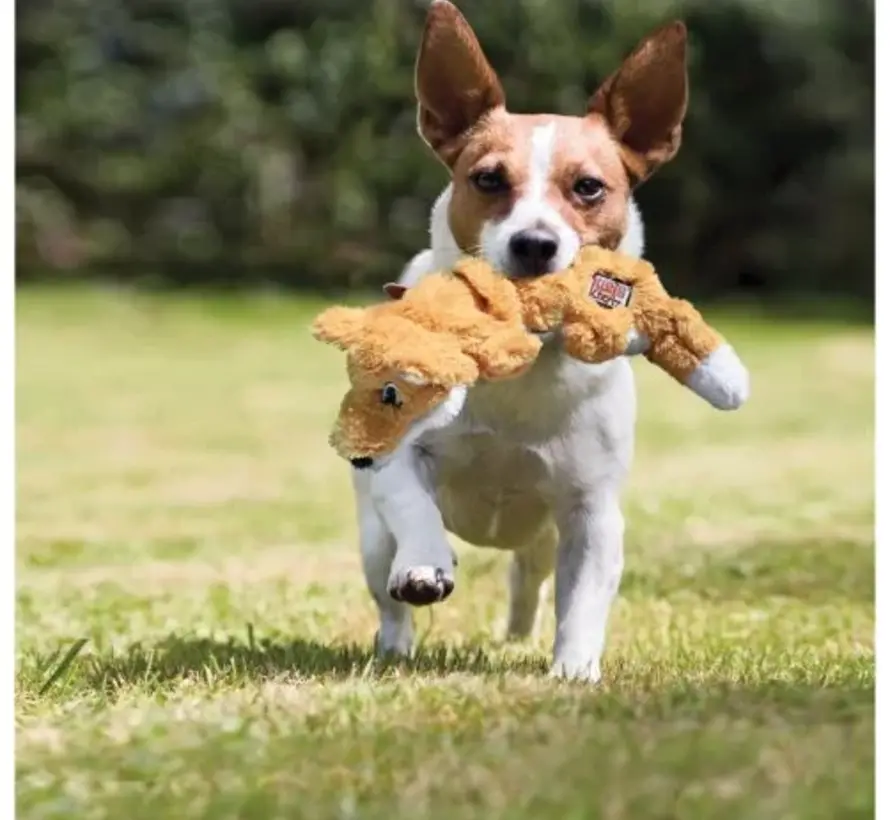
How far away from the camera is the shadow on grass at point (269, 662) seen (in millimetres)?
2838

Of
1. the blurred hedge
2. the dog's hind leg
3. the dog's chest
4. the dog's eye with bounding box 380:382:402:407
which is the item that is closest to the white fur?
the dog's chest

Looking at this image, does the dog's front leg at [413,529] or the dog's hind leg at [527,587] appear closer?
the dog's front leg at [413,529]

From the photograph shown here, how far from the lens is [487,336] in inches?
102

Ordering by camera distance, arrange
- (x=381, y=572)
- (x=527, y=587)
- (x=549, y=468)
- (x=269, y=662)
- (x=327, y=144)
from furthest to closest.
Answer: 1. (x=327, y=144)
2. (x=527, y=587)
3. (x=381, y=572)
4. (x=269, y=662)
5. (x=549, y=468)

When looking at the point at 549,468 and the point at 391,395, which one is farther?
the point at 549,468

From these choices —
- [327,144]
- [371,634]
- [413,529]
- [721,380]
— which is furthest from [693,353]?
[327,144]

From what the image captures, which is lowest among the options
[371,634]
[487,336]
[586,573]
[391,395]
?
[371,634]

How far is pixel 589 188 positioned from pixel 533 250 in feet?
0.58

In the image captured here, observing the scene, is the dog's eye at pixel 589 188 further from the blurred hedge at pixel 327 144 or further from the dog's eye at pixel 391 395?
the blurred hedge at pixel 327 144

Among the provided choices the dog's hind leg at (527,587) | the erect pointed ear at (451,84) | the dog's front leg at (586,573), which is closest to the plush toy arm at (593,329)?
the dog's front leg at (586,573)

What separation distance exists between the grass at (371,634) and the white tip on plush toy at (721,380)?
0.46 meters

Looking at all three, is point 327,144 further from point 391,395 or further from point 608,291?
point 391,395

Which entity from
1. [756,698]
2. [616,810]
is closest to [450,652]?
[756,698]

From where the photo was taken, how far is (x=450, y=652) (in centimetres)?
321
